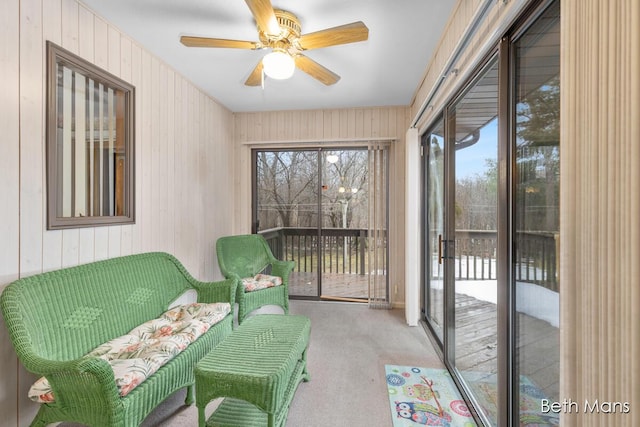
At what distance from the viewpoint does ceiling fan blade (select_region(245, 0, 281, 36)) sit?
4.99 feet

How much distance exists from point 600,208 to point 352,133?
11.2 ft

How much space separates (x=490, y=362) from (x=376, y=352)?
3.57 feet

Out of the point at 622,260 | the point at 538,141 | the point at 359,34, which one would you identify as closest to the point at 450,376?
the point at 538,141

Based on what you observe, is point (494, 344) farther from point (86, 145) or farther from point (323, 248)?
point (86, 145)

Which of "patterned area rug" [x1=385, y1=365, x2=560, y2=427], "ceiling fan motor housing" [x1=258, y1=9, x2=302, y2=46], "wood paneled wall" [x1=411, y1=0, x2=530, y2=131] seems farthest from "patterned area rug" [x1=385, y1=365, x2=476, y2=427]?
"ceiling fan motor housing" [x1=258, y1=9, x2=302, y2=46]

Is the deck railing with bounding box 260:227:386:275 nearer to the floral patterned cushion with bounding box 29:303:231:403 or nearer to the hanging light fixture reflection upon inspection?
the hanging light fixture reflection

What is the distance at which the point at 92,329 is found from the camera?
178 cm

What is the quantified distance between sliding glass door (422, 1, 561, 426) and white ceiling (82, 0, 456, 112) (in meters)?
0.63

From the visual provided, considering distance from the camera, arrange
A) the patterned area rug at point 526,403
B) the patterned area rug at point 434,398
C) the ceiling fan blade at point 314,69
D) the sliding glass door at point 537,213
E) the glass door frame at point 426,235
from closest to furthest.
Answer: the sliding glass door at point 537,213, the patterned area rug at point 526,403, the patterned area rug at point 434,398, the ceiling fan blade at point 314,69, the glass door frame at point 426,235

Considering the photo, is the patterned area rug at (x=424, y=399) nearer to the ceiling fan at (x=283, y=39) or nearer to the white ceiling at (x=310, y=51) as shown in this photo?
the ceiling fan at (x=283, y=39)

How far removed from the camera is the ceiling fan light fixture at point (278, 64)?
1811mm

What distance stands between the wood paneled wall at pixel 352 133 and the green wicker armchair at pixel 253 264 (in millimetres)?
1382

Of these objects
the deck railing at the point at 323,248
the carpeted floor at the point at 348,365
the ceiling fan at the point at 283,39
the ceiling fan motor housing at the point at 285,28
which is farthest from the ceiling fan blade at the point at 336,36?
the deck railing at the point at 323,248

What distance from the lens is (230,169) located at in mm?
4090
